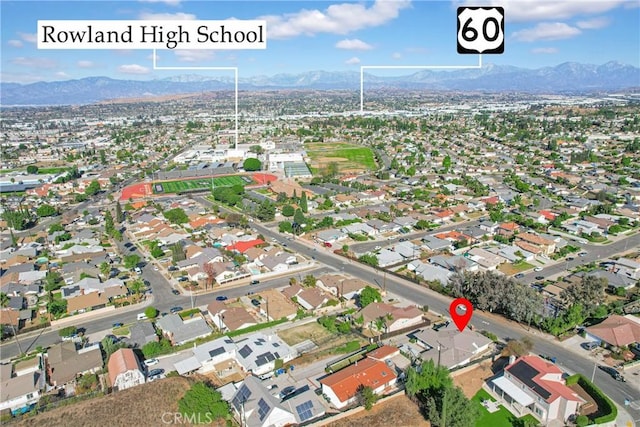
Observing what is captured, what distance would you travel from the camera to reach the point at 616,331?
588 inches

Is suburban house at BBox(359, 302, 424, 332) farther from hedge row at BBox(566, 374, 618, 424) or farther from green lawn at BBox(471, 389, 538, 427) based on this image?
hedge row at BBox(566, 374, 618, 424)

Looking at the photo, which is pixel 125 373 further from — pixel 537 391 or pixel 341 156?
pixel 341 156

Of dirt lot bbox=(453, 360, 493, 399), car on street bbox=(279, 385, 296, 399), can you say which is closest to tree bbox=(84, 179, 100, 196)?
car on street bbox=(279, 385, 296, 399)

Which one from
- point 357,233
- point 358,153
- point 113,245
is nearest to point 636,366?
point 357,233

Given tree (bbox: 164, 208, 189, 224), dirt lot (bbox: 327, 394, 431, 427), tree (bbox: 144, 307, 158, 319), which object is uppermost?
tree (bbox: 164, 208, 189, 224)

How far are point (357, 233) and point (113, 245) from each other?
15.1 metres

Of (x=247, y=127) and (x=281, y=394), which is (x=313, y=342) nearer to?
(x=281, y=394)

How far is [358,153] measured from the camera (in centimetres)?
5566

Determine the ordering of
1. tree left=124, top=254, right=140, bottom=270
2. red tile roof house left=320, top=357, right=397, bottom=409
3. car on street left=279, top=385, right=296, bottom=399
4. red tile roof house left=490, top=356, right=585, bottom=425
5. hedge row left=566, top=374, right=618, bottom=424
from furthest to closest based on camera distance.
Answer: tree left=124, top=254, right=140, bottom=270 < car on street left=279, top=385, right=296, bottom=399 < red tile roof house left=320, top=357, right=397, bottom=409 < red tile roof house left=490, top=356, right=585, bottom=425 < hedge row left=566, top=374, right=618, bottom=424

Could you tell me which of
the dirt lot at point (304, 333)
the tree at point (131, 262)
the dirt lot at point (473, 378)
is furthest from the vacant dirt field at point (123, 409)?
the tree at point (131, 262)

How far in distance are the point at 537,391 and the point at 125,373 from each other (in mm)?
12116

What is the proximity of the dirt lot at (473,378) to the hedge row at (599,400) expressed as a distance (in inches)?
91.1

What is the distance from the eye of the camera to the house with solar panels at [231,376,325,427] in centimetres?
1108

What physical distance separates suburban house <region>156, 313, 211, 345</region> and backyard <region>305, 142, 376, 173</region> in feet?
99.0
